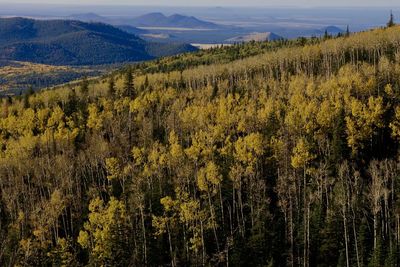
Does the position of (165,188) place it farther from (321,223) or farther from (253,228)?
(321,223)

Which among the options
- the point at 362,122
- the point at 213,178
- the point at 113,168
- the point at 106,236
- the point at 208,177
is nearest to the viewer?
the point at 106,236

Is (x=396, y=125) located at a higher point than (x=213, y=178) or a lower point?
higher

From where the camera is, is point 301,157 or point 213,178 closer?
point 213,178

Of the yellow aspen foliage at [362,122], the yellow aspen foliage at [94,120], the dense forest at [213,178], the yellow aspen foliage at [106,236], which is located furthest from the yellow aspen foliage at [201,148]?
the yellow aspen foliage at [94,120]

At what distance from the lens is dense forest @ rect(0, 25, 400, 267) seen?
256ft

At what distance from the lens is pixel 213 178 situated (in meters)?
87.8

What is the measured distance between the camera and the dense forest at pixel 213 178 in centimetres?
7794

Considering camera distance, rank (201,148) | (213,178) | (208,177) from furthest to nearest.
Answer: (201,148) → (208,177) → (213,178)

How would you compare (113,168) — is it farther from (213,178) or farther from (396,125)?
(396,125)

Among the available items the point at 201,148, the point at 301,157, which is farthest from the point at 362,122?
the point at 201,148

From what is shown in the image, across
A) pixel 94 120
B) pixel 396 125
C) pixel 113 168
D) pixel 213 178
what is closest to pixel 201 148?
pixel 113 168

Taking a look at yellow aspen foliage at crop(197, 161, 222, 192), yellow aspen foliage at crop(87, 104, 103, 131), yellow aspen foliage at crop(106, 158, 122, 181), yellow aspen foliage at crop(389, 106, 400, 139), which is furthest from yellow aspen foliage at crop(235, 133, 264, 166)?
yellow aspen foliage at crop(87, 104, 103, 131)

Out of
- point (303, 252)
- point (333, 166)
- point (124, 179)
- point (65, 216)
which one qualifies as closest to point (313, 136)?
point (333, 166)

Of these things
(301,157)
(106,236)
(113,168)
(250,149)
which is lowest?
(106,236)
